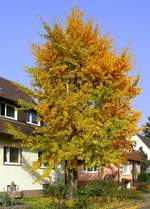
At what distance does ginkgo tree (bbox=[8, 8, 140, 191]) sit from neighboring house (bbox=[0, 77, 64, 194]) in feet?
10.3

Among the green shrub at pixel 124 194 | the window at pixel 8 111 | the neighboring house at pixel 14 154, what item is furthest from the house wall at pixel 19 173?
the green shrub at pixel 124 194

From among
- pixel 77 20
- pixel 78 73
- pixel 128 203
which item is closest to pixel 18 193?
pixel 128 203

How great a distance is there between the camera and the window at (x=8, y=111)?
1057 inches

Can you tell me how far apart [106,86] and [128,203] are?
694 centimetres

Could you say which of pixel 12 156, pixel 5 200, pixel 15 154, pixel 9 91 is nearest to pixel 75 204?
pixel 5 200

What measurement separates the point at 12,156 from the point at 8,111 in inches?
104

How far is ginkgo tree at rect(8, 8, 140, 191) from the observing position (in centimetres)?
2100

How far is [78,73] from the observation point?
884 inches

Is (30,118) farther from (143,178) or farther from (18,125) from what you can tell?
(143,178)

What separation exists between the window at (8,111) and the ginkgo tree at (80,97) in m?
4.14

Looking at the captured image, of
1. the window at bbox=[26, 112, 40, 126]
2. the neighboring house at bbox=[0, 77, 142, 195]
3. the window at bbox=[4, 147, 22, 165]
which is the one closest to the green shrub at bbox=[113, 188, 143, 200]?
the neighboring house at bbox=[0, 77, 142, 195]

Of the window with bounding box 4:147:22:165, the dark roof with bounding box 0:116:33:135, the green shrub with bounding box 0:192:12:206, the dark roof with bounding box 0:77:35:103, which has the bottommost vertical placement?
the green shrub with bounding box 0:192:12:206

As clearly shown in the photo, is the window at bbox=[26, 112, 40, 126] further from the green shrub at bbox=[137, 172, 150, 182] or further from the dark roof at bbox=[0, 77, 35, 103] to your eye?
the green shrub at bbox=[137, 172, 150, 182]

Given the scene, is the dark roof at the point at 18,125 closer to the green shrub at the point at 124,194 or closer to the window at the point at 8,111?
the window at the point at 8,111
